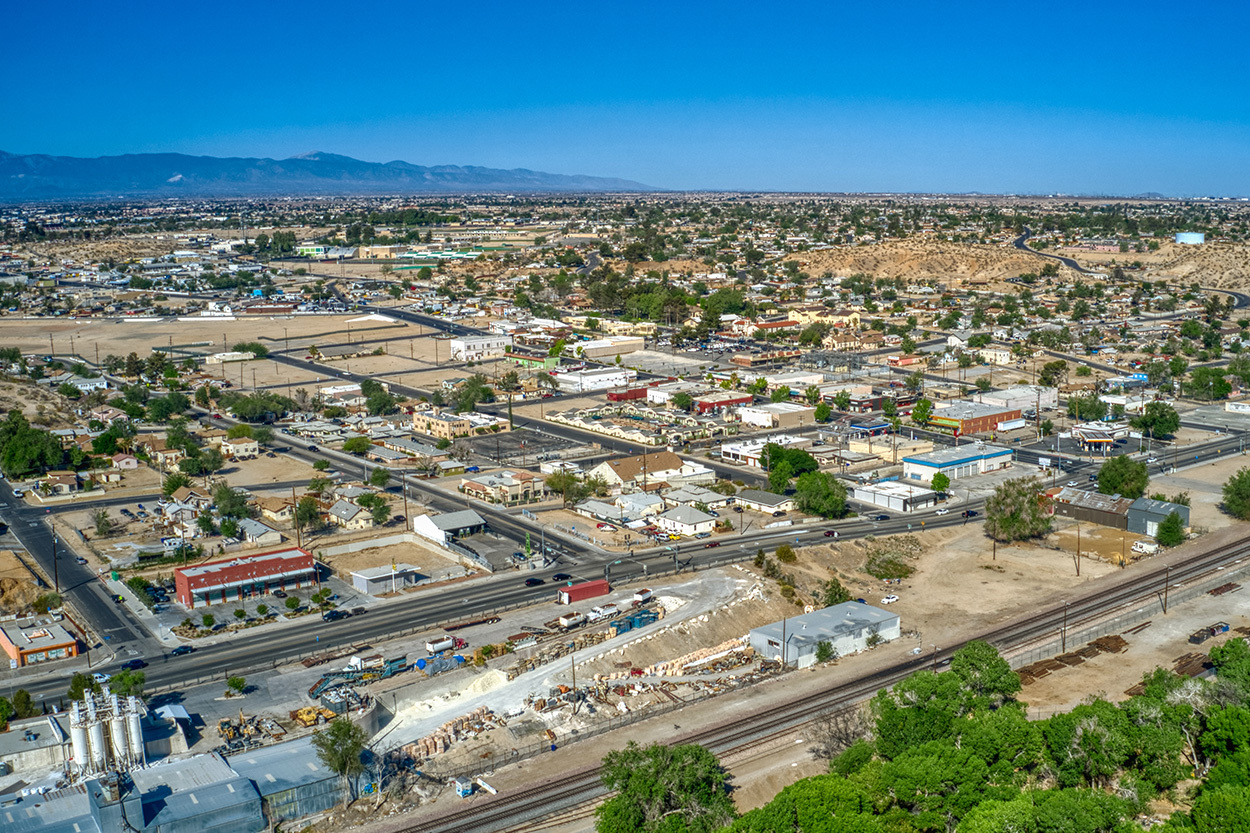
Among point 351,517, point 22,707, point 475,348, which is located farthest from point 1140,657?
point 475,348

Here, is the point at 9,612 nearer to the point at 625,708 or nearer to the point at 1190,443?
the point at 625,708

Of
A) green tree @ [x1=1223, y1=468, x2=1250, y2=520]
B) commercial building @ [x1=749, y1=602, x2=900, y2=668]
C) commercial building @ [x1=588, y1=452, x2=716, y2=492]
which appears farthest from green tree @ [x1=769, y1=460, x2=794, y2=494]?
green tree @ [x1=1223, y1=468, x2=1250, y2=520]

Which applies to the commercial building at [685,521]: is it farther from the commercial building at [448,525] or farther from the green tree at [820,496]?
the commercial building at [448,525]

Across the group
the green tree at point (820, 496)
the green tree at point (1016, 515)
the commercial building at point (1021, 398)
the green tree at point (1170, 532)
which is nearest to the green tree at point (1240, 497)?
the green tree at point (1170, 532)

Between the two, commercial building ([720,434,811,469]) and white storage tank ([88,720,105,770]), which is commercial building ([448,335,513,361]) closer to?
commercial building ([720,434,811,469])

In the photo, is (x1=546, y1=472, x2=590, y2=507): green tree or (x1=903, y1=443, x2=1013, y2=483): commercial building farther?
(x1=903, y1=443, x2=1013, y2=483): commercial building

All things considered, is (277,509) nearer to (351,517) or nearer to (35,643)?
(351,517)
